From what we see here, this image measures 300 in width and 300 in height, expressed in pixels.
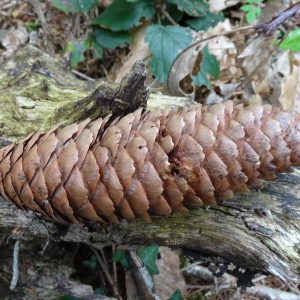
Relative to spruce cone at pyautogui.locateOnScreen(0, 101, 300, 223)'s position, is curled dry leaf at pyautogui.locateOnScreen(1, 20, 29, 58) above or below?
above

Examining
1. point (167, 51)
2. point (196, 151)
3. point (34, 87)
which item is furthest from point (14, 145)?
point (167, 51)

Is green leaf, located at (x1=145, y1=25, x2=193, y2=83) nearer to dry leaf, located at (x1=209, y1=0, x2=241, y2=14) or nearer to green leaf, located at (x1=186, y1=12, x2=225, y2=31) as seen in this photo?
green leaf, located at (x1=186, y1=12, x2=225, y2=31)

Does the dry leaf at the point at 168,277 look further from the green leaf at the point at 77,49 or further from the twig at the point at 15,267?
the green leaf at the point at 77,49

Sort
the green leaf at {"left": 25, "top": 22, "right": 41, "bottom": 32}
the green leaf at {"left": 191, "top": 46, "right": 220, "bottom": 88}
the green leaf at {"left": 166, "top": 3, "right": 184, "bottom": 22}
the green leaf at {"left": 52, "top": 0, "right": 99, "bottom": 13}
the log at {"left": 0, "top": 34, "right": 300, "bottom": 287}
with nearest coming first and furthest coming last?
the log at {"left": 0, "top": 34, "right": 300, "bottom": 287} → the green leaf at {"left": 191, "top": 46, "right": 220, "bottom": 88} → the green leaf at {"left": 52, "top": 0, "right": 99, "bottom": 13} → the green leaf at {"left": 166, "top": 3, "right": 184, "bottom": 22} → the green leaf at {"left": 25, "top": 22, "right": 41, "bottom": 32}

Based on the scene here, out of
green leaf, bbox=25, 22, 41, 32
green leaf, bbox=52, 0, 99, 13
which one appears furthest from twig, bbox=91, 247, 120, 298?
green leaf, bbox=25, 22, 41, 32

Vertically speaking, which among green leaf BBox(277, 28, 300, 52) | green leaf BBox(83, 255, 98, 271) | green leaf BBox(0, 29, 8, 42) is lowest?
green leaf BBox(83, 255, 98, 271)

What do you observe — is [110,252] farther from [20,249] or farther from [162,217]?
[162,217]
